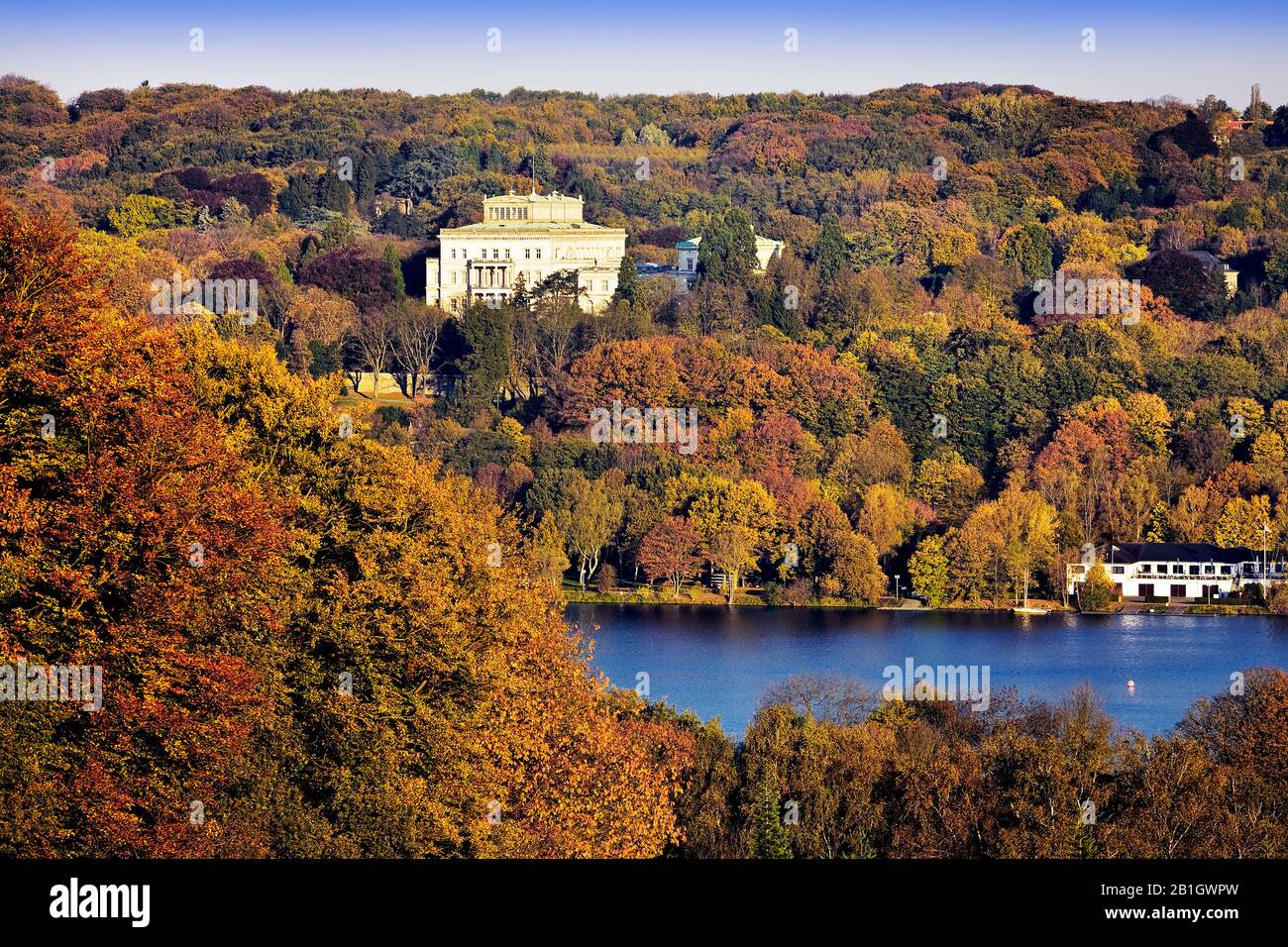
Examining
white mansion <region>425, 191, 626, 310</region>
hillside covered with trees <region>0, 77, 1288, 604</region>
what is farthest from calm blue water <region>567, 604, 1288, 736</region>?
white mansion <region>425, 191, 626, 310</region>

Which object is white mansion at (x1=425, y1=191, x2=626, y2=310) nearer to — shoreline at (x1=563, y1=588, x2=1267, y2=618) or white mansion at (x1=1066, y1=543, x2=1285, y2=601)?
shoreline at (x1=563, y1=588, x2=1267, y2=618)

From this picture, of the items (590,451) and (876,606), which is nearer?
(876,606)

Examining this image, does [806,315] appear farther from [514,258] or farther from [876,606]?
[876,606]

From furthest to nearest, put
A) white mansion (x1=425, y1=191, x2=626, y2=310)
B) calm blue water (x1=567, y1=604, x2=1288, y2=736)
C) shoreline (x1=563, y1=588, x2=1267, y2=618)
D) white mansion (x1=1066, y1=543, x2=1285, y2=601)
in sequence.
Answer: white mansion (x1=425, y1=191, x2=626, y2=310), white mansion (x1=1066, y1=543, x2=1285, y2=601), shoreline (x1=563, y1=588, x2=1267, y2=618), calm blue water (x1=567, y1=604, x2=1288, y2=736)

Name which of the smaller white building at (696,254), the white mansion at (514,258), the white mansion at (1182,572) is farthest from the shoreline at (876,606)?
the smaller white building at (696,254)

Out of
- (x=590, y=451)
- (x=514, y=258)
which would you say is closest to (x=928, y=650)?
(x=590, y=451)

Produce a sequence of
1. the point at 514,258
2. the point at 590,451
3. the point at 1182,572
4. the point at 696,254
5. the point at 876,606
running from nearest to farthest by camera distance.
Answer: the point at 876,606 < the point at 1182,572 < the point at 590,451 < the point at 514,258 < the point at 696,254
